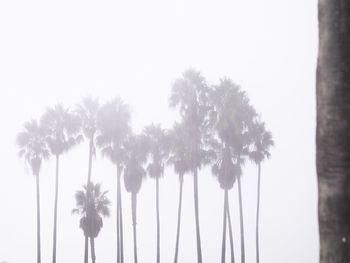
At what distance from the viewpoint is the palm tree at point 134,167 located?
1747 inches

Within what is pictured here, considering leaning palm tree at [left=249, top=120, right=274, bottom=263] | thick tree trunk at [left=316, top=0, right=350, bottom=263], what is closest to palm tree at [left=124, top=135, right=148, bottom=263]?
leaning palm tree at [left=249, top=120, right=274, bottom=263]

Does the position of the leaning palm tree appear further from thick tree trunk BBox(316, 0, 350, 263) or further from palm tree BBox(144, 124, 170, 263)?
thick tree trunk BBox(316, 0, 350, 263)

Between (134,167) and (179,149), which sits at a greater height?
(179,149)

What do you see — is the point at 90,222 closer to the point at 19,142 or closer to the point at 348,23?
the point at 19,142

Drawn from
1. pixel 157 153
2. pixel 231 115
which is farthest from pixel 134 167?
pixel 231 115

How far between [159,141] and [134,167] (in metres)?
3.46

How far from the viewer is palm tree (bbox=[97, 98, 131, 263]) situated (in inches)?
1741

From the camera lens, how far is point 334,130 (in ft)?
10.9

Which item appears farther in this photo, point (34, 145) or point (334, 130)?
point (34, 145)

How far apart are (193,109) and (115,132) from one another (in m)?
8.50

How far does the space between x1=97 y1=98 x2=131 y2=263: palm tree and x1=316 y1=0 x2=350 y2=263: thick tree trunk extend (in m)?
41.3

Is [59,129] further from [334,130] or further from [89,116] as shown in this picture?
[334,130]

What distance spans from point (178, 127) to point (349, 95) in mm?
37145

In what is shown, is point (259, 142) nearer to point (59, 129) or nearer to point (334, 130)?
point (59, 129)
